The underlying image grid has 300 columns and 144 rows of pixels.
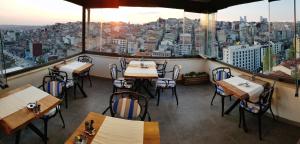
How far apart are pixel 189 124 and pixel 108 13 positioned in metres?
4.44

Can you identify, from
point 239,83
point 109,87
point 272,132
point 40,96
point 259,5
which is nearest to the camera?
point 40,96

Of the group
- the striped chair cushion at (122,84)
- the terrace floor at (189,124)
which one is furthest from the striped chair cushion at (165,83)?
the striped chair cushion at (122,84)

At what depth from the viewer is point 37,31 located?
5.01 metres

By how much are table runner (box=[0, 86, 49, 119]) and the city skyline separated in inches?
65.9

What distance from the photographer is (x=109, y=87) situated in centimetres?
588

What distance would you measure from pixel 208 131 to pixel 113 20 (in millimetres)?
4613

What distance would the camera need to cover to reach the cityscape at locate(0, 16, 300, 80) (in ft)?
13.9

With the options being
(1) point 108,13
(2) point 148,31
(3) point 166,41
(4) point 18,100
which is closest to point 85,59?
(1) point 108,13

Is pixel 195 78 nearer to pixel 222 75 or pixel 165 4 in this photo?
pixel 222 75

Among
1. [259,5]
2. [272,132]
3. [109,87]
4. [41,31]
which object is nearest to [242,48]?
[259,5]

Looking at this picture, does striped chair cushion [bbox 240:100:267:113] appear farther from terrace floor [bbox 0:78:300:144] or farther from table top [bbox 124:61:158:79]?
table top [bbox 124:61:158:79]

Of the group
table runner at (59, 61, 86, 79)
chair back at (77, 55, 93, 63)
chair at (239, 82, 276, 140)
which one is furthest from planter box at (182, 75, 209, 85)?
table runner at (59, 61, 86, 79)

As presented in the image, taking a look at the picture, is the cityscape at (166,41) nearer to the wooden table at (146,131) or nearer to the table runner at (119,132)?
the wooden table at (146,131)

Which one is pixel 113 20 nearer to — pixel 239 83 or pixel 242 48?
pixel 242 48
